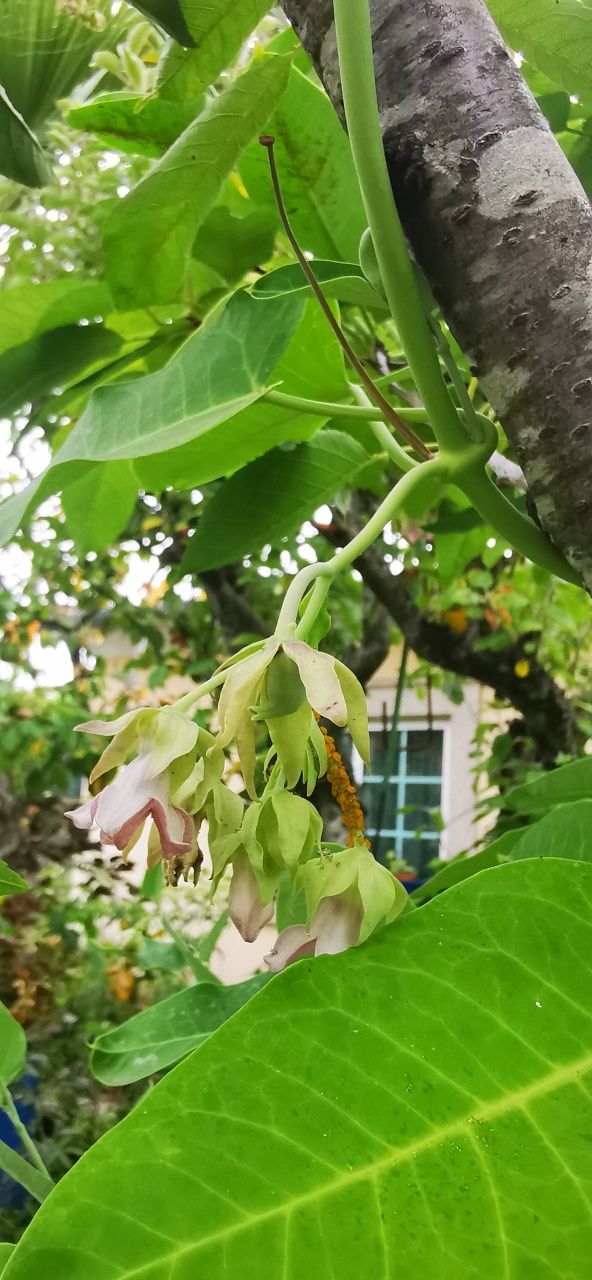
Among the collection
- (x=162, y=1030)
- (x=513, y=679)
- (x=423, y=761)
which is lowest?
(x=423, y=761)

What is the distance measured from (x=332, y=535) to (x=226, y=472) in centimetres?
79

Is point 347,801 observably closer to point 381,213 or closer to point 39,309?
point 381,213

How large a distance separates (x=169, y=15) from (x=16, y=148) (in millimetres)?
117

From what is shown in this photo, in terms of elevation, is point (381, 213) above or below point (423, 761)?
above

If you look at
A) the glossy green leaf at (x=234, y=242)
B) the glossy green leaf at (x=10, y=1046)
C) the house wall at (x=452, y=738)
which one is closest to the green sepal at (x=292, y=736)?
the glossy green leaf at (x=10, y=1046)

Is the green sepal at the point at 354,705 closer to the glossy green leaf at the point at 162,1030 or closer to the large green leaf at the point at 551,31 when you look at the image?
the glossy green leaf at the point at 162,1030

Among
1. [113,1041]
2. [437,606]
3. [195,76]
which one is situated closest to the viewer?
[195,76]

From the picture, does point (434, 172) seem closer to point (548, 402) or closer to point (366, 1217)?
point (548, 402)

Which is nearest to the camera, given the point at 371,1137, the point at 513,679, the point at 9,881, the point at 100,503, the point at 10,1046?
the point at 371,1137

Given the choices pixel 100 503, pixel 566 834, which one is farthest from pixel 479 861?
pixel 100 503

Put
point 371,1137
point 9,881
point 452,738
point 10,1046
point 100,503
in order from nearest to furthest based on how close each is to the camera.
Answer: point 371,1137 < point 9,881 < point 10,1046 < point 100,503 < point 452,738

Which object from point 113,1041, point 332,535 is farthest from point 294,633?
point 332,535

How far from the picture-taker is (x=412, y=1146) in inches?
6.8

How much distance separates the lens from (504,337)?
24 cm
